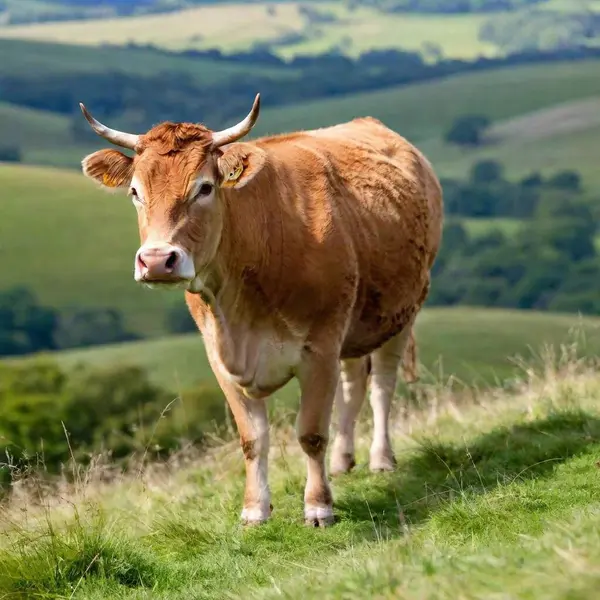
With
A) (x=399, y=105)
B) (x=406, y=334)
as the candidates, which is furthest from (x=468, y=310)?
(x=399, y=105)

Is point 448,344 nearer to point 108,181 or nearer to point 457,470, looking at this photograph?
point 457,470

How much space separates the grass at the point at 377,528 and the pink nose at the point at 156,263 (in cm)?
151

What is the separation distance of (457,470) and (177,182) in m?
3.22

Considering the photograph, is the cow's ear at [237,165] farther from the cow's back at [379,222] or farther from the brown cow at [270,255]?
the cow's back at [379,222]

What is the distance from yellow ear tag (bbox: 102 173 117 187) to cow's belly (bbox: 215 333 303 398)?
1407mm

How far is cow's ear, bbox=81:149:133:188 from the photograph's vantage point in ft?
28.3

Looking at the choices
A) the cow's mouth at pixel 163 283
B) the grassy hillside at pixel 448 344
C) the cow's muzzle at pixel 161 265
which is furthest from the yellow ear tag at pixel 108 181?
the grassy hillside at pixel 448 344

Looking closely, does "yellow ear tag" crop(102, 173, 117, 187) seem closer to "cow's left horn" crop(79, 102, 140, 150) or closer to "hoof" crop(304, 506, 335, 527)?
"cow's left horn" crop(79, 102, 140, 150)

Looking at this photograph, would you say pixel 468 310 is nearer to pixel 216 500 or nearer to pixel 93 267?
pixel 93 267

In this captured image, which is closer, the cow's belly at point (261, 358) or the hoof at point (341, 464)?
the cow's belly at point (261, 358)

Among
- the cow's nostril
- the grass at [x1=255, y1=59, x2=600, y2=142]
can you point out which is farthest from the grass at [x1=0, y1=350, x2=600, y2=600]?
the grass at [x1=255, y1=59, x2=600, y2=142]

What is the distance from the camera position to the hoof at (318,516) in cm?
891

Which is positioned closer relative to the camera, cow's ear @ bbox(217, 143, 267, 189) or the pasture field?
cow's ear @ bbox(217, 143, 267, 189)

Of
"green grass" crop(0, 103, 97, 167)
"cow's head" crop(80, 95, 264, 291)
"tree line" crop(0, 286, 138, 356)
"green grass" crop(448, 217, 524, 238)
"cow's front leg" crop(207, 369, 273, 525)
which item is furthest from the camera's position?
"green grass" crop(0, 103, 97, 167)
